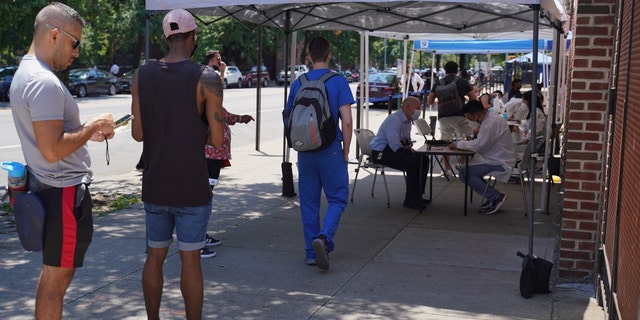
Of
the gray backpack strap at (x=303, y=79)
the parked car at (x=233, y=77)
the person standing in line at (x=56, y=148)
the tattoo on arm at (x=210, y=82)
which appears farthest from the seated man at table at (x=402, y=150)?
the parked car at (x=233, y=77)

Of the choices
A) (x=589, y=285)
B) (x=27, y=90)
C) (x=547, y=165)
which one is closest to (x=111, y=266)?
(x=27, y=90)

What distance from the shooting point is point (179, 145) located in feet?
15.0

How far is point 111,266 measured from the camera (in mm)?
6477

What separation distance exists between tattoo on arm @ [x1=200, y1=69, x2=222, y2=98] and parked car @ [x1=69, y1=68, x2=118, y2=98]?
30.9m

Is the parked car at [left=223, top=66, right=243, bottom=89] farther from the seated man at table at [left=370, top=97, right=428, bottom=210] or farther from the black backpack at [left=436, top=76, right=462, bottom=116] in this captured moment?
the seated man at table at [left=370, top=97, right=428, bottom=210]

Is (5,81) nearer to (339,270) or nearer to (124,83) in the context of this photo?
(124,83)

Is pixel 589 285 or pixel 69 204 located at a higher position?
pixel 69 204

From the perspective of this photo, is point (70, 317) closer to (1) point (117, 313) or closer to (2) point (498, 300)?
(1) point (117, 313)

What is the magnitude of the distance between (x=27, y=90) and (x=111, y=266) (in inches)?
113

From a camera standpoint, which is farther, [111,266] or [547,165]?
[547,165]

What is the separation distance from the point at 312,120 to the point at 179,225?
192 cm

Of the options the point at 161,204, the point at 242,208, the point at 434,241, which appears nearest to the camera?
the point at 161,204

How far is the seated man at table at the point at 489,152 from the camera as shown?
9.23m

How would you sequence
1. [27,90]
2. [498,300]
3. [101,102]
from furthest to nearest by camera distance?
[101,102]
[498,300]
[27,90]
